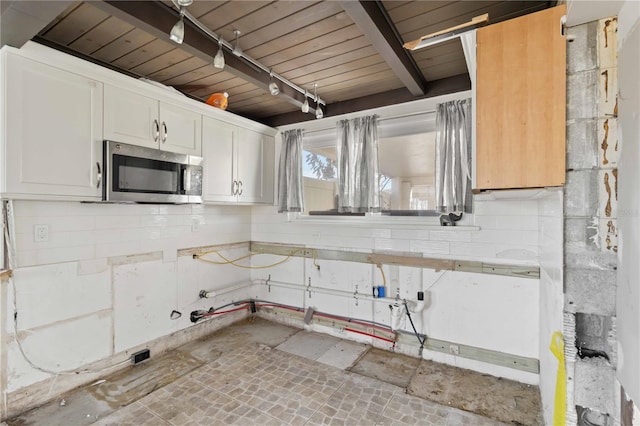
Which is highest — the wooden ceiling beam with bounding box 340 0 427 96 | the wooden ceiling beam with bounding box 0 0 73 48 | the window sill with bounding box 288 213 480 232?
the wooden ceiling beam with bounding box 340 0 427 96

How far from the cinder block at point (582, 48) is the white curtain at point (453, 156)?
1.23m

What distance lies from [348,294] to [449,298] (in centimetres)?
96

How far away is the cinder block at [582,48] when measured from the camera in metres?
1.12

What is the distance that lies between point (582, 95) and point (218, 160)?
8.49 feet

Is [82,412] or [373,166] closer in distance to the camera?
[82,412]

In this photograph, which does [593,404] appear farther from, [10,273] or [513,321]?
[10,273]

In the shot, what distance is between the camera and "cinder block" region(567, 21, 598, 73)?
3.67ft

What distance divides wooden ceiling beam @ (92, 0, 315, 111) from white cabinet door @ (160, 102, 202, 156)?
0.68m

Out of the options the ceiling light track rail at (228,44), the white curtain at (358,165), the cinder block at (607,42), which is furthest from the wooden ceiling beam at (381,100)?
the cinder block at (607,42)

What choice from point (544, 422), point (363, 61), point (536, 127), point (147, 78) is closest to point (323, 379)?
point (544, 422)

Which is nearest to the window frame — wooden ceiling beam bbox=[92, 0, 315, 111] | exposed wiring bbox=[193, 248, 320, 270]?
exposed wiring bbox=[193, 248, 320, 270]

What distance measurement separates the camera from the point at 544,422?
6.01ft

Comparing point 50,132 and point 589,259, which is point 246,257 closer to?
point 50,132

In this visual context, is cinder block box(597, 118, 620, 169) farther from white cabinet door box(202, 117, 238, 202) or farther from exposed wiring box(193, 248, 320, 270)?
white cabinet door box(202, 117, 238, 202)
